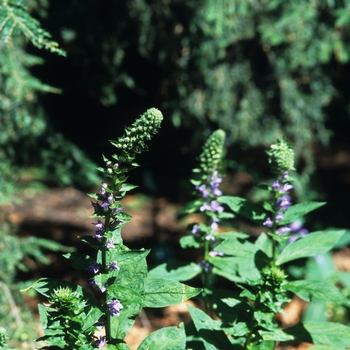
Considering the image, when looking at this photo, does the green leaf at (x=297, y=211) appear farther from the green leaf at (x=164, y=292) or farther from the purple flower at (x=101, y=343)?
the purple flower at (x=101, y=343)

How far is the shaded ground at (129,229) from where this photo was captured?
15.0ft

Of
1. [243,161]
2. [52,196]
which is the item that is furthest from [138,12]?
[52,196]

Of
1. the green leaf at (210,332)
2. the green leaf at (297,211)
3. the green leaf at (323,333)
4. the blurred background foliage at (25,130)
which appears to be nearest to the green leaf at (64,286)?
the green leaf at (210,332)

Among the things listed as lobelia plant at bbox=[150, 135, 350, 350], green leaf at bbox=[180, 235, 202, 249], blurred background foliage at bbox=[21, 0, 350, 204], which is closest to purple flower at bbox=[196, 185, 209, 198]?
lobelia plant at bbox=[150, 135, 350, 350]

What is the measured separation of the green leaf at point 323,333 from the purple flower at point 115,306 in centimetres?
85

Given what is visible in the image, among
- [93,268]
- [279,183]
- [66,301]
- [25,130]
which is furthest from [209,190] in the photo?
[25,130]

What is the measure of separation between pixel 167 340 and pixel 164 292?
0.68 feet

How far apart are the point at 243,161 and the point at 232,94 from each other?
678mm

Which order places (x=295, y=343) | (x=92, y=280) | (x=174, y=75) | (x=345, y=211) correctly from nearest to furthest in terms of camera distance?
(x=92, y=280)
(x=295, y=343)
(x=174, y=75)
(x=345, y=211)

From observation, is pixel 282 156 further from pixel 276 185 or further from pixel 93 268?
pixel 93 268

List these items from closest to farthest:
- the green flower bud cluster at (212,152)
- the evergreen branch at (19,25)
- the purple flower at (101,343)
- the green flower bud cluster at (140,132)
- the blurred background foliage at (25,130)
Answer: the green flower bud cluster at (140,132)
the purple flower at (101,343)
the green flower bud cluster at (212,152)
the evergreen branch at (19,25)
the blurred background foliage at (25,130)

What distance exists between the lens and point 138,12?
13.5ft

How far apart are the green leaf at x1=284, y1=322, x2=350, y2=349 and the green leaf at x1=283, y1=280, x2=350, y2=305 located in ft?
0.66

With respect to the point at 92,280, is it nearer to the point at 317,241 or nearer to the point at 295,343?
the point at 317,241
